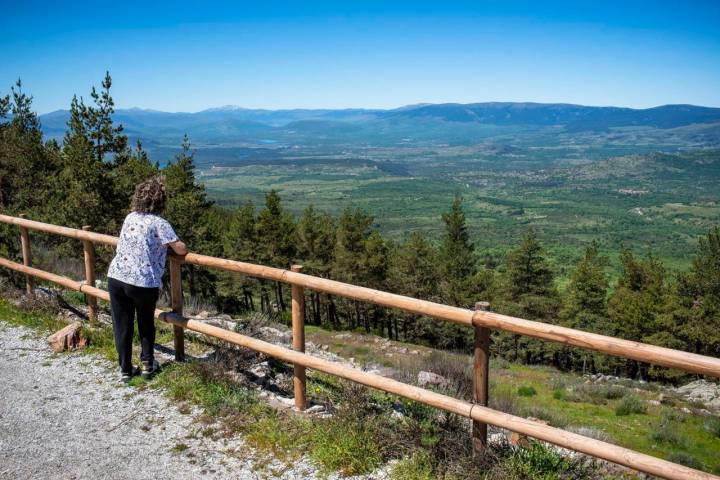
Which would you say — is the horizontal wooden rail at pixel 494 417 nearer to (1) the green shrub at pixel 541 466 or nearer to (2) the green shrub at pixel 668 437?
(1) the green shrub at pixel 541 466

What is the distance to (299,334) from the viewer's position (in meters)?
5.06

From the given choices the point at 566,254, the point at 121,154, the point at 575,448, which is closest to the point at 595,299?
the point at 121,154

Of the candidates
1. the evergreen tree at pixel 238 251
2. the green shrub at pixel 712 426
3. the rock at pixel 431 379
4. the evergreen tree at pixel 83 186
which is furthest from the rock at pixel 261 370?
the evergreen tree at pixel 238 251

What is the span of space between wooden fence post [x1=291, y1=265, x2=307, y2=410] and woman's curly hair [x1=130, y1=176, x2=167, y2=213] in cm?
154

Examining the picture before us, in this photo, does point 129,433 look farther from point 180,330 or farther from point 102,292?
point 102,292

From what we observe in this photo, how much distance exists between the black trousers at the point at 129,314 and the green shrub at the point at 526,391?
12916 millimetres

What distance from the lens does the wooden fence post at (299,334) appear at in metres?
5.00

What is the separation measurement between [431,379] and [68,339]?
15.3 ft

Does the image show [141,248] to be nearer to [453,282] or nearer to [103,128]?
[103,128]

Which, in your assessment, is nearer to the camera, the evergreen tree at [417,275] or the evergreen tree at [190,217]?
the evergreen tree at [190,217]

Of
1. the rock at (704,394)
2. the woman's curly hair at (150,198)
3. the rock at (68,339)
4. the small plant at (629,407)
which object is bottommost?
the rock at (704,394)

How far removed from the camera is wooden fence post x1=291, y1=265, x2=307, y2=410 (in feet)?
16.4

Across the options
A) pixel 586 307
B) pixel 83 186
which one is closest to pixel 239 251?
pixel 83 186

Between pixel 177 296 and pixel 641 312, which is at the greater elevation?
pixel 177 296
